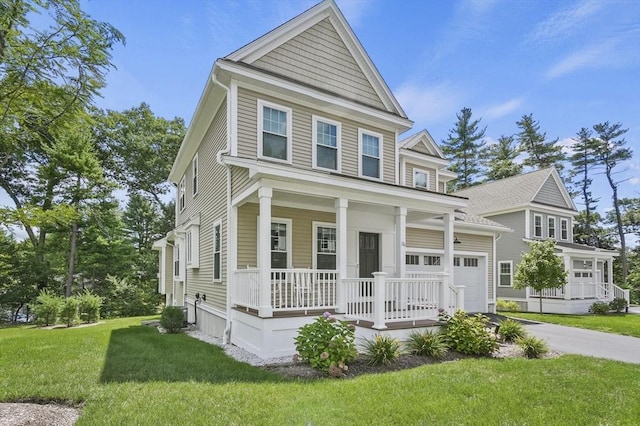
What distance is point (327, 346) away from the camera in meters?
6.16

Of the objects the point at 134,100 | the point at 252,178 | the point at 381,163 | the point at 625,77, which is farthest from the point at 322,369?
the point at 134,100

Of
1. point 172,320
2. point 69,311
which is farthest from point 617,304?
point 69,311

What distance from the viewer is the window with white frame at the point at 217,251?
9.77 meters

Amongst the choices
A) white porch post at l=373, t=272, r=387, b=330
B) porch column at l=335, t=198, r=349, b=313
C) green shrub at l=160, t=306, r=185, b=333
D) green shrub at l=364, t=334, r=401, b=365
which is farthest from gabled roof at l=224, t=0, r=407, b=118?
green shrub at l=160, t=306, r=185, b=333

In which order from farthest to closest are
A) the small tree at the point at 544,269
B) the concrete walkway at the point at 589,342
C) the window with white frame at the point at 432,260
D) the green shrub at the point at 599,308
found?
the green shrub at the point at 599,308 → the small tree at the point at 544,269 → the window with white frame at the point at 432,260 → the concrete walkway at the point at 589,342

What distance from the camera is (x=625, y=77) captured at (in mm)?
11633

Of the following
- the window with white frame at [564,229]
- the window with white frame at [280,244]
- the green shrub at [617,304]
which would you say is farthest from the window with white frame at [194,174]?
the window with white frame at [564,229]

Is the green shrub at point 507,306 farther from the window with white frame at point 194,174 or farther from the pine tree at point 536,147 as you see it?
the pine tree at point 536,147

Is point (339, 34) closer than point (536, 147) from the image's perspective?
Yes

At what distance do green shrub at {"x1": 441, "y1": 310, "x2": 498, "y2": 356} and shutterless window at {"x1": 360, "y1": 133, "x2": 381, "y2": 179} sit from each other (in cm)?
498

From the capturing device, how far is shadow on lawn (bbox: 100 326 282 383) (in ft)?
18.2

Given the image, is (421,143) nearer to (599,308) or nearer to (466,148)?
(599,308)

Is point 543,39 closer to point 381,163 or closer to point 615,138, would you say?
point 381,163

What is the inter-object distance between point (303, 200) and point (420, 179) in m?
7.20
